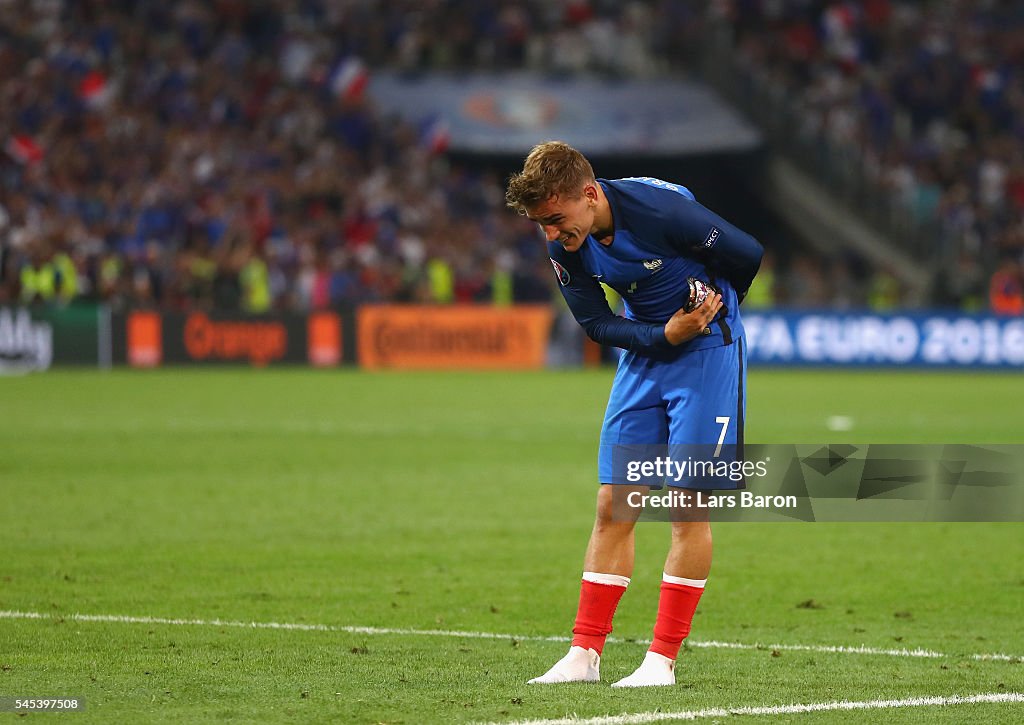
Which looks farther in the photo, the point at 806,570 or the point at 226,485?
the point at 226,485

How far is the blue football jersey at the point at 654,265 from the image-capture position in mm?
6477

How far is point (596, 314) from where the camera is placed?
22.1ft

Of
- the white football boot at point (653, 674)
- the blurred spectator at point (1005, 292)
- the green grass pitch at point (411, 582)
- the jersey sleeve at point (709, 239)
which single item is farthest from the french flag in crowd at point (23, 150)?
the white football boot at point (653, 674)

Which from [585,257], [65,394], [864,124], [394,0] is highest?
[394,0]

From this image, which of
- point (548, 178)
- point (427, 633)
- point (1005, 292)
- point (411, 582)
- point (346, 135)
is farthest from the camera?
point (346, 135)

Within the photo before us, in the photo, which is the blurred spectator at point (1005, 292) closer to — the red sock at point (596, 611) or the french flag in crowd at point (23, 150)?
the french flag in crowd at point (23, 150)

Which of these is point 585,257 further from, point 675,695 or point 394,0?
point 394,0

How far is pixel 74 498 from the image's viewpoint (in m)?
13.0

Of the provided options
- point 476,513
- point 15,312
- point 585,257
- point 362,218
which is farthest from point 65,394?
point 585,257

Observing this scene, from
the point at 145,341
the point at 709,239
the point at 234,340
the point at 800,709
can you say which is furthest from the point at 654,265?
the point at 145,341

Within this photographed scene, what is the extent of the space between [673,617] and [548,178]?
5.77 ft

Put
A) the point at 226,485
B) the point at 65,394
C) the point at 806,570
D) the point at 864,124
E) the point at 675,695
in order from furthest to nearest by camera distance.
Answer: the point at 864,124 < the point at 65,394 < the point at 226,485 < the point at 806,570 < the point at 675,695

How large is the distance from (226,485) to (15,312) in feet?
59.0

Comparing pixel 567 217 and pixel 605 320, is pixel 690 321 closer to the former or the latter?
pixel 605 320
